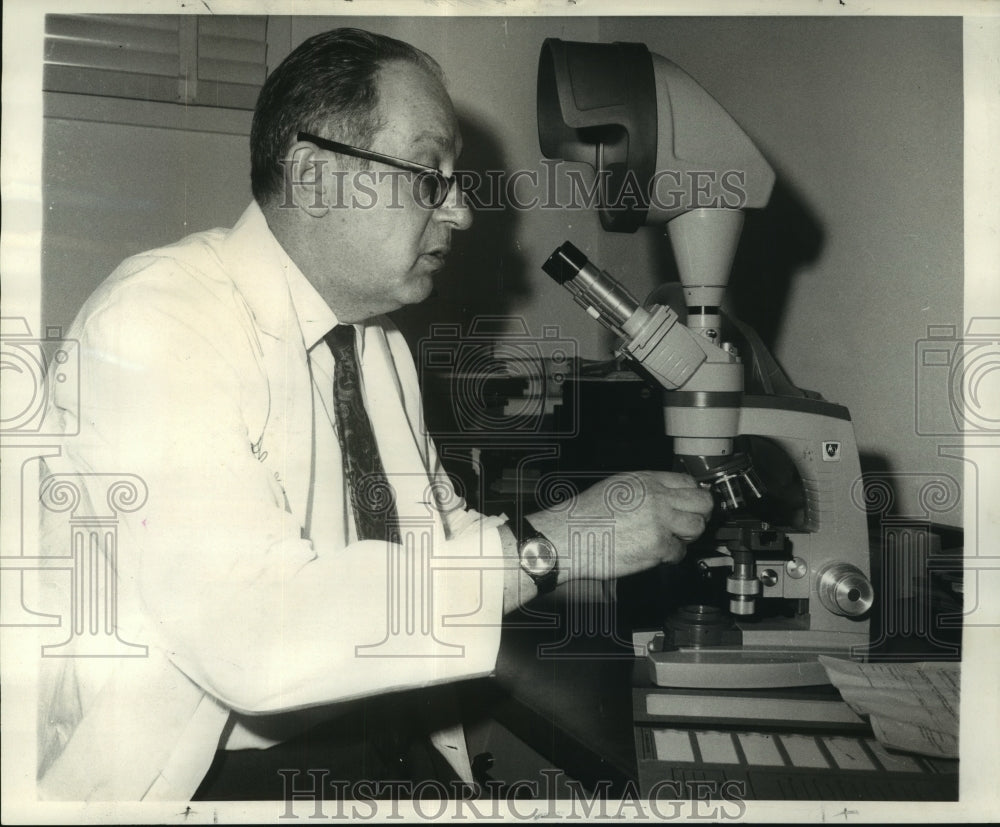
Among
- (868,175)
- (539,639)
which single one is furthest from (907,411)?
(539,639)

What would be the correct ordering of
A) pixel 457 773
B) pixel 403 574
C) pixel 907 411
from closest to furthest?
pixel 403 574
pixel 457 773
pixel 907 411

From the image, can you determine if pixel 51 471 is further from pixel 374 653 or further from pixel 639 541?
pixel 639 541

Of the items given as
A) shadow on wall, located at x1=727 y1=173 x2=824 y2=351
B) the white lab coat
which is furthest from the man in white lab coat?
shadow on wall, located at x1=727 y1=173 x2=824 y2=351

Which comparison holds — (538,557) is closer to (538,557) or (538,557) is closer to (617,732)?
(538,557)

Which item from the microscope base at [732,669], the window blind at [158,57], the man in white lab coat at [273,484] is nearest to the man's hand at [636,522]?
the man in white lab coat at [273,484]

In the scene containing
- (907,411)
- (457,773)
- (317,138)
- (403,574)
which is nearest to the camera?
(403,574)

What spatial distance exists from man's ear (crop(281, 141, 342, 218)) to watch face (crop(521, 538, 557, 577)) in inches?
21.9

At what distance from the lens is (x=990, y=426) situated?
1.03m

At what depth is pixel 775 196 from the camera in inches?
56.4

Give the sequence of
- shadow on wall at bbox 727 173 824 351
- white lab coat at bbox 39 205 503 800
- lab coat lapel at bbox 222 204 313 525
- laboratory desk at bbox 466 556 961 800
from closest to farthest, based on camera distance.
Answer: laboratory desk at bbox 466 556 961 800
white lab coat at bbox 39 205 503 800
lab coat lapel at bbox 222 204 313 525
shadow on wall at bbox 727 173 824 351

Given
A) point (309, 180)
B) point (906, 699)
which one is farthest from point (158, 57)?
point (906, 699)

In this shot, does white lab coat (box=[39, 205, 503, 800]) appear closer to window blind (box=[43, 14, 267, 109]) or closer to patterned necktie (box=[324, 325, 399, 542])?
patterned necktie (box=[324, 325, 399, 542])

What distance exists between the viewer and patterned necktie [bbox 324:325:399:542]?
1.11 meters

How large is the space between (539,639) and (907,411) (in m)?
0.77
